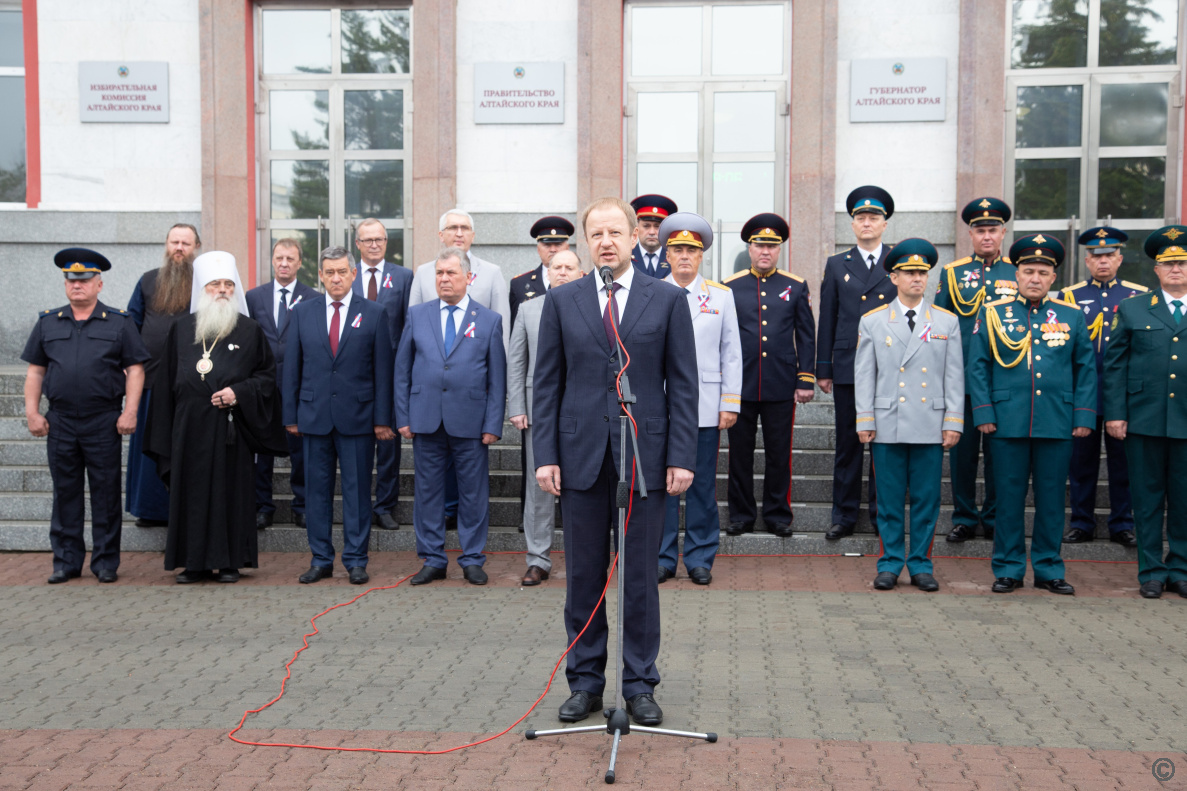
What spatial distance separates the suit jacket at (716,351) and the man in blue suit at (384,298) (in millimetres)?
2470

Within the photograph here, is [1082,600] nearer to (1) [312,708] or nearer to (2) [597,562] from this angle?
(2) [597,562]

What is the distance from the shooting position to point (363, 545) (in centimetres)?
788

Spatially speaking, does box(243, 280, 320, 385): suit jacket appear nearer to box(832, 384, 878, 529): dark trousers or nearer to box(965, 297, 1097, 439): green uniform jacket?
box(832, 384, 878, 529): dark trousers

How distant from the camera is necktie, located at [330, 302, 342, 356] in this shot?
25.8ft

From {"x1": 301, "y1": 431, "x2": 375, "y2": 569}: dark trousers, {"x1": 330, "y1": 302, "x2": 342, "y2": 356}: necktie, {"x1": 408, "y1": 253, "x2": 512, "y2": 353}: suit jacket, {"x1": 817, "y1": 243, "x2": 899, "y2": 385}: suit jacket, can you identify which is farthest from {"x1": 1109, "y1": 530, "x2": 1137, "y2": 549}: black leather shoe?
{"x1": 330, "y1": 302, "x2": 342, "y2": 356}: necktie

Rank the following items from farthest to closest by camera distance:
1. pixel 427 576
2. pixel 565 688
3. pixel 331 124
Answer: pixel 331 124 < pixel 427 576 < pixel 565 688

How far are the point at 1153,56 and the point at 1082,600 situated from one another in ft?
25.8

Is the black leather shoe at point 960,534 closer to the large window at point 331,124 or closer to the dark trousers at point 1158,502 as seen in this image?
the dark trousers at point 1158,502

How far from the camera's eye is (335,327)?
7.91 metres

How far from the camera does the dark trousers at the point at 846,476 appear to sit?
8.58 meters

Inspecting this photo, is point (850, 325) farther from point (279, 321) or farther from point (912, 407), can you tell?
point (279, 321)

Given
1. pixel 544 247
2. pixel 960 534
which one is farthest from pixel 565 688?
pixel 960 534

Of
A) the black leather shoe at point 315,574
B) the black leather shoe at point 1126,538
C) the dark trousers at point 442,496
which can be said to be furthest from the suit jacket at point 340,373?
the black leather shoe at point 1126,538

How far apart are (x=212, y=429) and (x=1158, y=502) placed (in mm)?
6258
